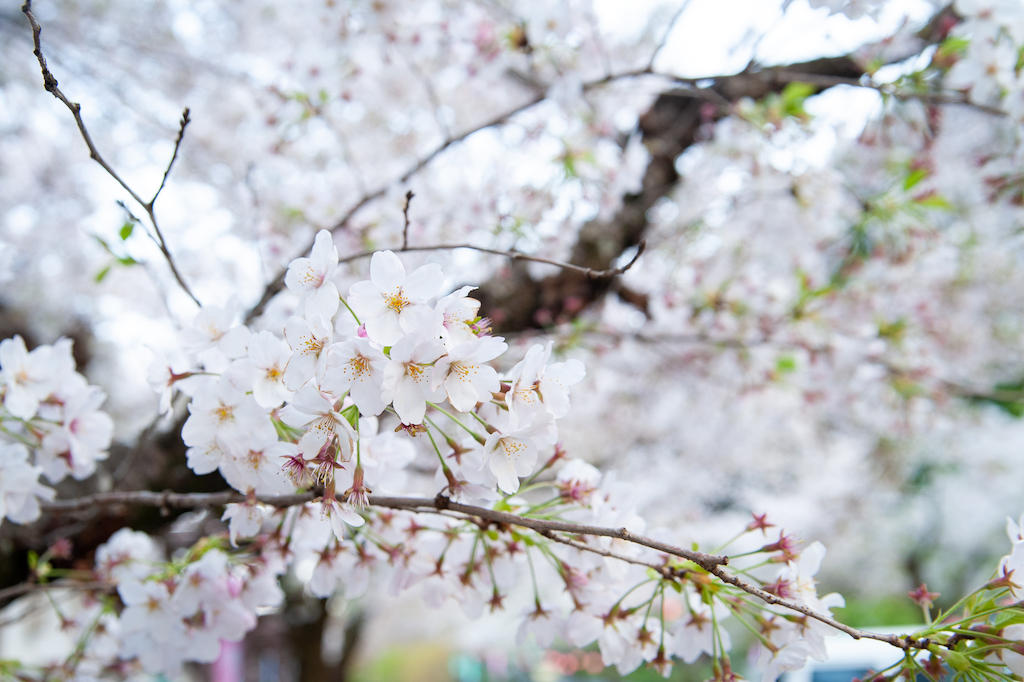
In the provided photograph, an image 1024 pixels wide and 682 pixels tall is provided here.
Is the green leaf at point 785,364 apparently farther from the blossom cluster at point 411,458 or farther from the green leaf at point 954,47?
the blossom cluster at point 411,458

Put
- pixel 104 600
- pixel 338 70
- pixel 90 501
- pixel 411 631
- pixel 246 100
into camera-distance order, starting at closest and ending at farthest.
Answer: pixel 90 501 < pixel 104 600 < pixel 338 70 < pixel 246 100 < pixel 411 631

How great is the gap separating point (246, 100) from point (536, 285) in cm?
146

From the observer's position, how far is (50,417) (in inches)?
43.2

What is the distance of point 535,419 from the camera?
764mm

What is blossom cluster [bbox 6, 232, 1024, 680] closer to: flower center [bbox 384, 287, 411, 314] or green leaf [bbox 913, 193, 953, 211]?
flower center [bbox 384, 287, 411, 314]

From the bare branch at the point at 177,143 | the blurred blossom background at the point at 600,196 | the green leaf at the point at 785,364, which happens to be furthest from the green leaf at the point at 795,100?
the bare branch at the point at 177,143

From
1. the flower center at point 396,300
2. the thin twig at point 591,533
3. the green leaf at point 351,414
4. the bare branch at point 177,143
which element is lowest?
the thin twig at point 591,533

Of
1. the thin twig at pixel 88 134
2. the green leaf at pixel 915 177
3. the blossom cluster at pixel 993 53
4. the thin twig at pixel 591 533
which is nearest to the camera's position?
the thin twig at pixel 591 533

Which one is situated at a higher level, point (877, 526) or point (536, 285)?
point (877, 526)

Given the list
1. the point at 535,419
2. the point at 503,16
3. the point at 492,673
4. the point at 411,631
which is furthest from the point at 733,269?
the point at 411,631

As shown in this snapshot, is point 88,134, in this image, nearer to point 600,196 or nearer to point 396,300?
point 396,300

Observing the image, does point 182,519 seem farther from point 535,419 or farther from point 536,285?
point 535,419

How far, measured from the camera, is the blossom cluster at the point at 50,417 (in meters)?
1.03

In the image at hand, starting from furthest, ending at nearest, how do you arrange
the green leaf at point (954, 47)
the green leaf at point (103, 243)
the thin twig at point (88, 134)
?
the green leaf at point (954, 47) → the green leaf at point (103, 243) → the thin twig at point (88, 134)
